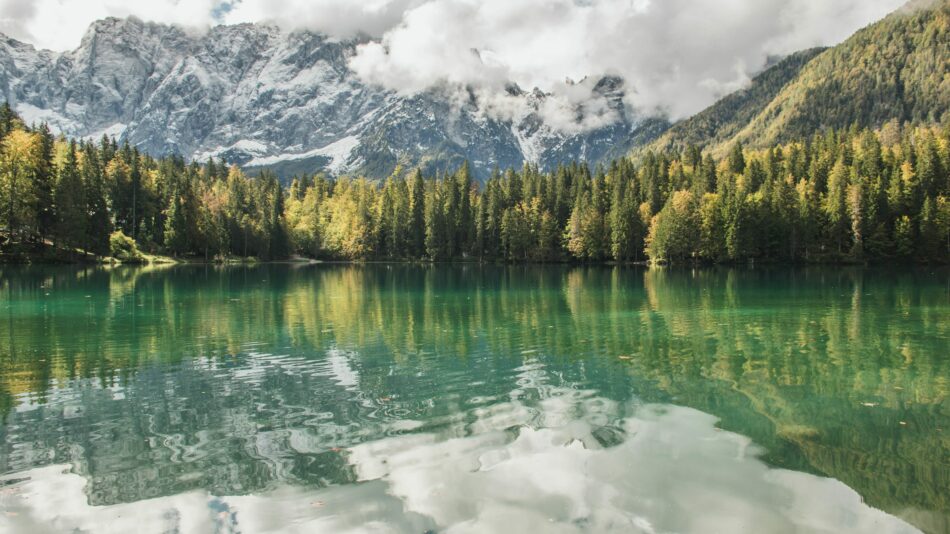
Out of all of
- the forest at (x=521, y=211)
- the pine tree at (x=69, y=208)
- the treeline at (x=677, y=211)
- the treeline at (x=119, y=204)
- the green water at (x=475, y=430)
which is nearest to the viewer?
the green water at (x=475, y=430)

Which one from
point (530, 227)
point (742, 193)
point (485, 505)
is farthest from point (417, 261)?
point (485, 505)

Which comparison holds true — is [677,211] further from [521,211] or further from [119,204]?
[119,204]

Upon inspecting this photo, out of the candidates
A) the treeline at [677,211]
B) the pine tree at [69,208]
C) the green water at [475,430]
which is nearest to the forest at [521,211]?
the pine tree at [69,208]

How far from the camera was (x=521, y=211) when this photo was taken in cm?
14862

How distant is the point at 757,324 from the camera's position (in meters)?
30.6

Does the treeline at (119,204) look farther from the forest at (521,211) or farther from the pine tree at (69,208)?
the forest at (521,211)

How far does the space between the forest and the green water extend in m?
79.4

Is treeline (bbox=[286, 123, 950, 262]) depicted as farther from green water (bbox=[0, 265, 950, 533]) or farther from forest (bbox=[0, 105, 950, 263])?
green water (bbox=[0, 265, 950, 533])

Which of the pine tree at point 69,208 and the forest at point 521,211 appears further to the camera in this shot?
the forest at point 521,211

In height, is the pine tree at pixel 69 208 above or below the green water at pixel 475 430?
above

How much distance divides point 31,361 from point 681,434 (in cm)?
2022

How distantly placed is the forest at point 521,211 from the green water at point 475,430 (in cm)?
7945

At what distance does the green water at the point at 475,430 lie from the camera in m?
9.25

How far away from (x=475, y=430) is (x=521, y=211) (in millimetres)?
136888
